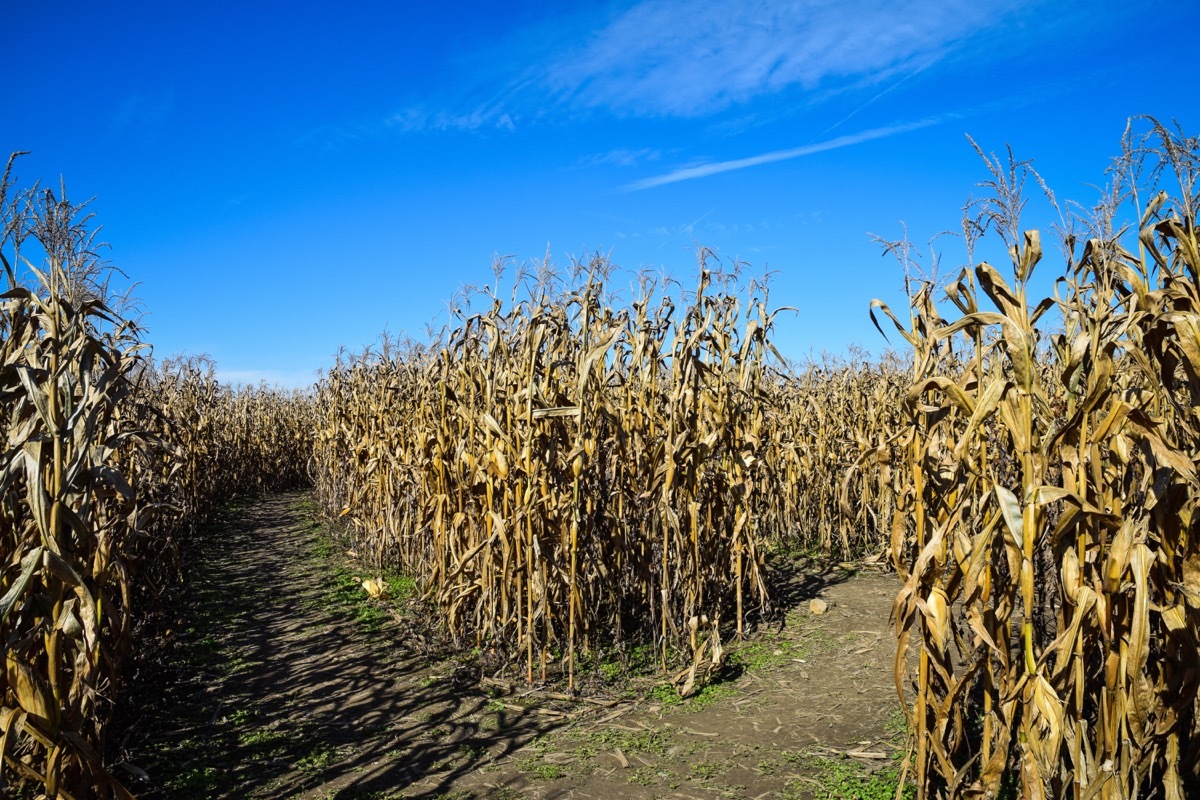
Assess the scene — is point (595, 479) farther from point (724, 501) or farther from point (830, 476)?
point (830, 476)

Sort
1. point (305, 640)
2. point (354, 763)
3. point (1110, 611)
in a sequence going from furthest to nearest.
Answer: point (305, 640) < point (354, 763) < point (1110, 611)

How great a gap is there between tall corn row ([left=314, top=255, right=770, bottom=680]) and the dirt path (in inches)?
21.9

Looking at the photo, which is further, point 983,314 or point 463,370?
point 463,370

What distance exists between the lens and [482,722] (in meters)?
4.94

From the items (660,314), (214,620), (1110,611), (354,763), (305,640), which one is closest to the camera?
(1110,611)

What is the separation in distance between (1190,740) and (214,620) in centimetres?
782

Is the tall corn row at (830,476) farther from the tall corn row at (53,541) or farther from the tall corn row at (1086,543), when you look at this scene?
the tall corn row at (53,541)

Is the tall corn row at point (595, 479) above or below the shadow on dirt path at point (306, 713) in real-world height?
above

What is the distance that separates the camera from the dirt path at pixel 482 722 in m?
4.12

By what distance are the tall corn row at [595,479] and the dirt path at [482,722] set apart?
1.82 feet

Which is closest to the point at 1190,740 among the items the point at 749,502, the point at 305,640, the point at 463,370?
the point at 749,502

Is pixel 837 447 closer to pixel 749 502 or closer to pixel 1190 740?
pixel 749 502

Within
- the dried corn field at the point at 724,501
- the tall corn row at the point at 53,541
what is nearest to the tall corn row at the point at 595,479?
the dried corn field at the point at 724,501

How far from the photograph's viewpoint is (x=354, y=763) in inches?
173
